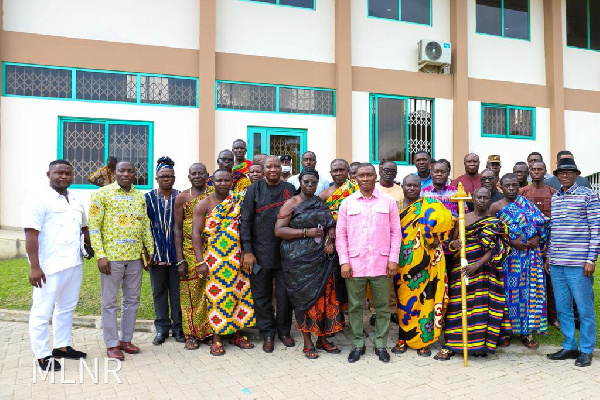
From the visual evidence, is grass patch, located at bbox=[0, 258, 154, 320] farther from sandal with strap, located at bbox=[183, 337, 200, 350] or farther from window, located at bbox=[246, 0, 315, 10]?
window, located at bbox=[246, 0, 315, 10]

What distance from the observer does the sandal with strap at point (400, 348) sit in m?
4.53

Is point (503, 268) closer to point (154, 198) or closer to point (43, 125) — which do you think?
point (154, 198)

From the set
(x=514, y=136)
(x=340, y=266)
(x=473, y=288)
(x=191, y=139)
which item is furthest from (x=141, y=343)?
(x=514, y=136)

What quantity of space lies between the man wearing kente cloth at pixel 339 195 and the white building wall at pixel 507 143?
7.82 metres

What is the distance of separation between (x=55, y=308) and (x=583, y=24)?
15.2 meters

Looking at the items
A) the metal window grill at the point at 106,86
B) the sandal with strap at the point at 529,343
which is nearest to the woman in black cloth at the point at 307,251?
the sandal with strap at the point at 529,343

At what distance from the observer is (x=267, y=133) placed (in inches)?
417

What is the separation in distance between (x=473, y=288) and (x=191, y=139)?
7248mm

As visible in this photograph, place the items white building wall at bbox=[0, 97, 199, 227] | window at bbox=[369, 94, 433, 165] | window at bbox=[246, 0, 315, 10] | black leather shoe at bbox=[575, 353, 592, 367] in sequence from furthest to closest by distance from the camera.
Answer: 1. window at bbox=[369, 94, 433, 165]
2. window at bbox=[246, 0, 315, 10]
3. white building wall at bbox=[0, 97, 199, 227]
4. black leather shoe at bbox=[575, 353, 592, 367]

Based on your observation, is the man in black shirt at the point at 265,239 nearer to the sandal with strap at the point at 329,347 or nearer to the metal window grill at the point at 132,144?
the sandal with strap at the point at 329,347

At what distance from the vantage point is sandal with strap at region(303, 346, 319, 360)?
443 centimetres

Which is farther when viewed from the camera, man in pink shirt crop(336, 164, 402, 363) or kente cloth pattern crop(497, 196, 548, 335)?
kente cloth pattern crop(497, 196, 548, 335)

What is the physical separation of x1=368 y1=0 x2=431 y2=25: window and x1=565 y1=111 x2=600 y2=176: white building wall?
196 inches

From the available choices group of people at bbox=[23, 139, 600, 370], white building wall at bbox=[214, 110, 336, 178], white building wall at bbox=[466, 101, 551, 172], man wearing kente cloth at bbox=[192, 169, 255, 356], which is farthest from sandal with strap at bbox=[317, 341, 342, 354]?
white building wall at bbox=[466, 101, 551, 172]
